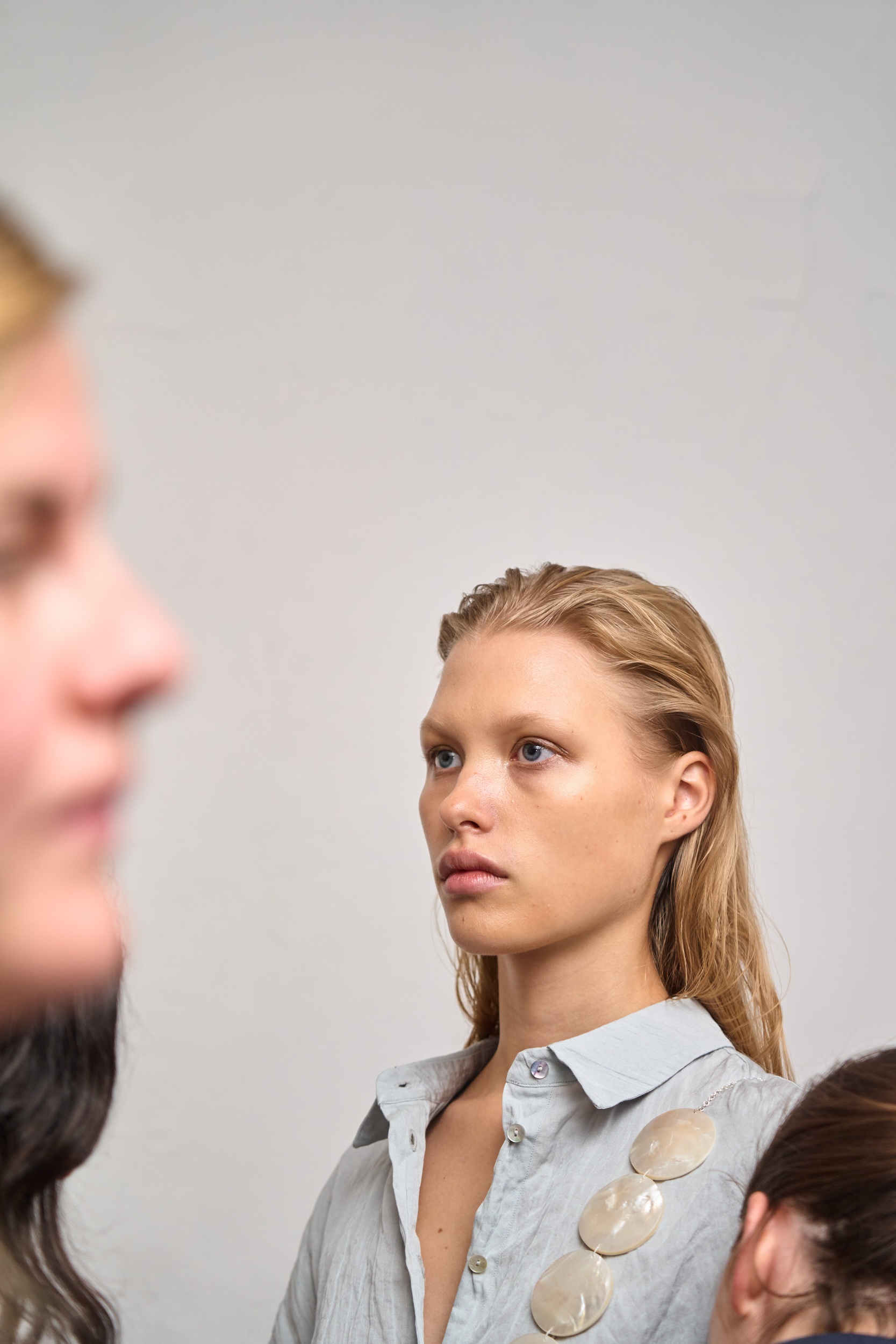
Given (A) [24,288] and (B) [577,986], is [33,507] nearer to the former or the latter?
(A) [24,288]

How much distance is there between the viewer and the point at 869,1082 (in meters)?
0.93

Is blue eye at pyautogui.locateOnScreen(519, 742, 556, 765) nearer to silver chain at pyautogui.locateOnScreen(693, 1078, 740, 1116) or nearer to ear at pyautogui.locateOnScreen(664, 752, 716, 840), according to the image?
ear at pyautogui.locateOnScreen(664, 752, 716, 840)

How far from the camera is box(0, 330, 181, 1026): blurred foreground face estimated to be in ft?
1.13

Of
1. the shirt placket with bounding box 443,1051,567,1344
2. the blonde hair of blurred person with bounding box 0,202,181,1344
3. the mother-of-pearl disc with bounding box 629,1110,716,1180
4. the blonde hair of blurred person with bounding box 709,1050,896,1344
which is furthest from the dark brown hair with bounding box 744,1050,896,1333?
the blonde hair of blurred person with bounding box 0,202,181,1344

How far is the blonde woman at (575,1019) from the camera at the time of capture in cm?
112

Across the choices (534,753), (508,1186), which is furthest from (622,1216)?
(534,753)

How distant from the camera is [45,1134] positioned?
590 millimetres

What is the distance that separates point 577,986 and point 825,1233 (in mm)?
471

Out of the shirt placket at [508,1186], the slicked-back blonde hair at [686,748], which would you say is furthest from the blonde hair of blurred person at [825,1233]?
the slicked-back blonde hair at [686,748]

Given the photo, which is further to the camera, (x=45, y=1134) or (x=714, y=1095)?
(x=714, y=1095)

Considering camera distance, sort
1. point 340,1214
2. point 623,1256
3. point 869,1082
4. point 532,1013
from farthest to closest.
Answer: point 340,1214
point 532,1013
point 623,1256
point 869,1082

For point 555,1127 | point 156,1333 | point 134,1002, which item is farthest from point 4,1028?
point 156,1333

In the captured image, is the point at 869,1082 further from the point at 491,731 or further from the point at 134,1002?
the point at 134,1002

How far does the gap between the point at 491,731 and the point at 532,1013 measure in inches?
12.7
